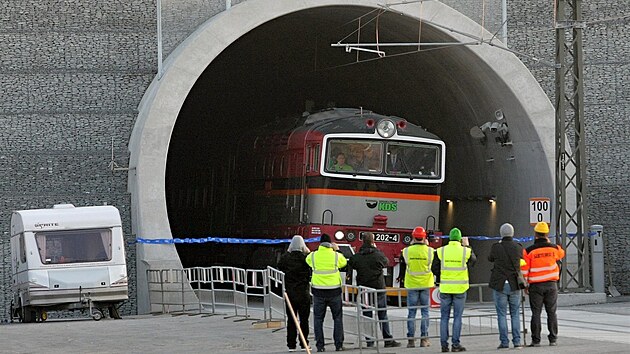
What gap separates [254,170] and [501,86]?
709cm

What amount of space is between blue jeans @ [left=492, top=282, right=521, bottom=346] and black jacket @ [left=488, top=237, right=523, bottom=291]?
0.09 m

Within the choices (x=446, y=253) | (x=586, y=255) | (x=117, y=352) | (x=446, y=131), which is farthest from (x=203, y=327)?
(x=446, y=131)

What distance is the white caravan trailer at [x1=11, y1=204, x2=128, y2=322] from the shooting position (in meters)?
27.2

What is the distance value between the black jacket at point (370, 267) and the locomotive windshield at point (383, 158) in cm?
1056

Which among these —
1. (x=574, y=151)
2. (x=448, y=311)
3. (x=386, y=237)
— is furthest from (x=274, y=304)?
(x=574, y=151)

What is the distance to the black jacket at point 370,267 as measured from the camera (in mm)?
19203

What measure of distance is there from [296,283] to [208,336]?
3.10 metres

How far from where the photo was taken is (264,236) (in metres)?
33.3

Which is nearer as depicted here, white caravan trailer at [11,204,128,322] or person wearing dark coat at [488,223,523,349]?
person wearing dark coat at [488,223,523,349]

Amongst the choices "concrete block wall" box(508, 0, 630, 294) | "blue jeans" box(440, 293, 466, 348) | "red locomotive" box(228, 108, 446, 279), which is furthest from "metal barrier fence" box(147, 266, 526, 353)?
"concrete block wall" box(508, 0, 630, 294)

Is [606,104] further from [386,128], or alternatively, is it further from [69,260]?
[69,260]

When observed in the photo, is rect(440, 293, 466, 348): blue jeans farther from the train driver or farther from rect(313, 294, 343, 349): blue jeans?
the train driver

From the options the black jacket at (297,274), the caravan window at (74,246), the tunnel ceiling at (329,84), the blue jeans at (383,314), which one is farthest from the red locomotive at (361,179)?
the blue jeans at (383,314)

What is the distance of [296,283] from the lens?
61.9ft
